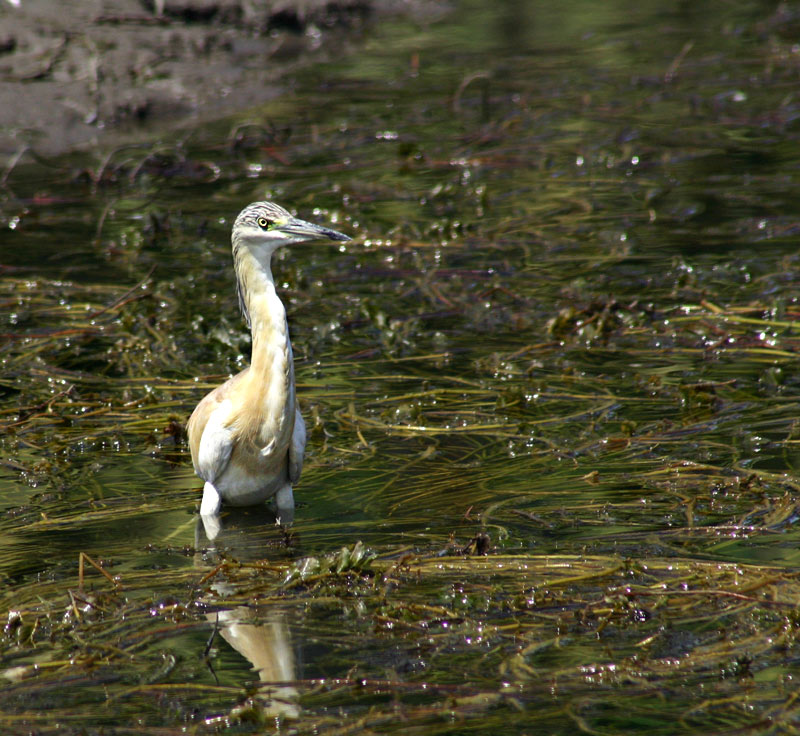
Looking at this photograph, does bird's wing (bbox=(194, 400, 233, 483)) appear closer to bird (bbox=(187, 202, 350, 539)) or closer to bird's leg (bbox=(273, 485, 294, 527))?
bird (bbox=(187, 202, 350, 539))

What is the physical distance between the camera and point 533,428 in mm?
6387

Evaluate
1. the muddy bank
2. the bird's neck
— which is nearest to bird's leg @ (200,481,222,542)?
the bird's neck

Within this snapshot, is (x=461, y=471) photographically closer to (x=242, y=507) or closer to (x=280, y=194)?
(x=242, y=507)

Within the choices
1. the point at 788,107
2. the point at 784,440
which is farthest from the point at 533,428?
the point at 788,107

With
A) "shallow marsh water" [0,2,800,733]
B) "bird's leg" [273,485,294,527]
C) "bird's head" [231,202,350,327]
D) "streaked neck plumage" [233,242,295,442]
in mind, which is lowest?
"bird's leg" [273,485,294,527]

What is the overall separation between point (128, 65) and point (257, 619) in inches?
434

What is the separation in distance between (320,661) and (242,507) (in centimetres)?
191

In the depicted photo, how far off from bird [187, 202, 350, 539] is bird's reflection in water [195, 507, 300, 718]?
120 millimetres

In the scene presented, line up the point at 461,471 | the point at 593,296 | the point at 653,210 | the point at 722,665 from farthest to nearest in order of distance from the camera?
1. the point at 653,210
2. the point at 593,296
3. the point at 461,471
4. the point at 722,665

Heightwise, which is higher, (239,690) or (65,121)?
(65,121)

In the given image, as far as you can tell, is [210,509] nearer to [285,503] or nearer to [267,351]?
[285,503]

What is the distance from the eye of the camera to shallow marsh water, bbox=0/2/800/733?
4.10 meters

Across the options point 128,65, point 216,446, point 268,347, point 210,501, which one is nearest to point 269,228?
point 268,347

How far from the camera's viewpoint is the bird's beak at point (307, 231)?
214 inches
